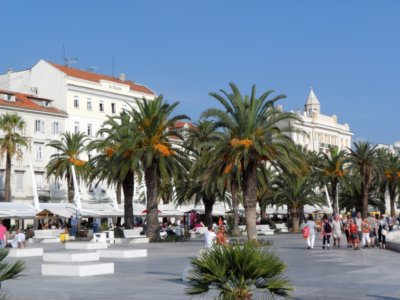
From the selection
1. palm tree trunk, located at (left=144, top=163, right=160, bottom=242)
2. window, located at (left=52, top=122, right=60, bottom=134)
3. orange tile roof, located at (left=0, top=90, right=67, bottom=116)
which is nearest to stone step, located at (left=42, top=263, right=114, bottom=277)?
palm tree trunk, located at (left=144, top=163, right=160, bottom=242)

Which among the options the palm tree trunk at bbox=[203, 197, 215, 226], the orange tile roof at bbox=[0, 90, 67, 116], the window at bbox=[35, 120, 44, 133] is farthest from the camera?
the window at bbox=[35, 120, 44, 133]

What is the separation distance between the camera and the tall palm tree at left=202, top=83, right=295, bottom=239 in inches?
1321

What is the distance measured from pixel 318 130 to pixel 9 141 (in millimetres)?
67024

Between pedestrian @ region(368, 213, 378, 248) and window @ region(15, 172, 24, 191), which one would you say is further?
window @ region(15, 172, 24, 191)

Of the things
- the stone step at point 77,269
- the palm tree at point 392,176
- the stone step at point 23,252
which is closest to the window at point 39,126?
the palm tree at point 392,176

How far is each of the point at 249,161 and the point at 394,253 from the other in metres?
8.56

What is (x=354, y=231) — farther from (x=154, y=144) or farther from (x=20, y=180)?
(x=20, y=180)

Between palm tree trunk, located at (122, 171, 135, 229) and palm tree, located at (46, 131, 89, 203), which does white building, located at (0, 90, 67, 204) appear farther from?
palm tree trunk, located at (122, 171, 135, 229)

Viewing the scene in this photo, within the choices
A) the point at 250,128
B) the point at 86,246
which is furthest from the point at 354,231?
the point at 86,246

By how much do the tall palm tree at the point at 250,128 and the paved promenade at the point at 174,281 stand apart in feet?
25.3

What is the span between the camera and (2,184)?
2660 inches

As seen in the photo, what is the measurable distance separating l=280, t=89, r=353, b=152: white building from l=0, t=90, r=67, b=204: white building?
4634cm

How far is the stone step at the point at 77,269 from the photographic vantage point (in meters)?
20.0

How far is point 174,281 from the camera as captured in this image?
18625mm
